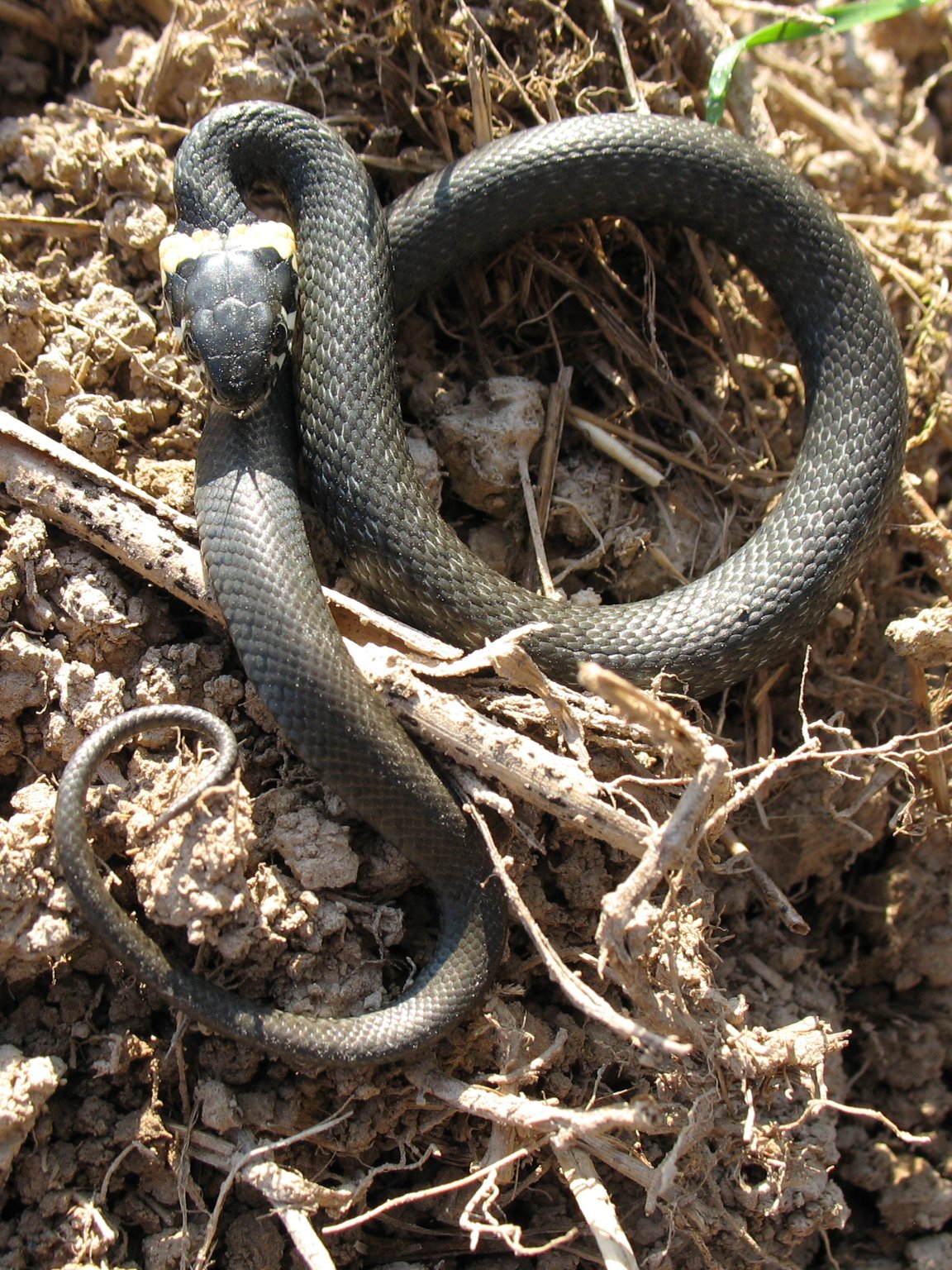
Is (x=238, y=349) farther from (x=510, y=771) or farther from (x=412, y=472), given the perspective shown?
(x=510, y=771)

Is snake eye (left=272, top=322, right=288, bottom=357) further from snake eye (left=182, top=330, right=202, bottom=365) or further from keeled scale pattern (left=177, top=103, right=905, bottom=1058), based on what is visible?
snake eye (left=182, top=330, right=202, bottom=365)

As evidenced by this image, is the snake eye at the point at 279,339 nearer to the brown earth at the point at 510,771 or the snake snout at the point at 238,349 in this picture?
the snake snout at the point at 238,349

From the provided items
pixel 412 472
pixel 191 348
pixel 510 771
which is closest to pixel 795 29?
pixel 412 472

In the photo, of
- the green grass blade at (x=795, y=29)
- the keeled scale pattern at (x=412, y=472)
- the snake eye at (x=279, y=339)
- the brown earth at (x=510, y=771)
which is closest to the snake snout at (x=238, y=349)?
the snake eye at (x=279, y=339)

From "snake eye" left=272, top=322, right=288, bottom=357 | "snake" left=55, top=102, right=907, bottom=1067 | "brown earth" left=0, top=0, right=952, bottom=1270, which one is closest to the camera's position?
"brown earth" left=0, top=0, right=952, bottom=1270

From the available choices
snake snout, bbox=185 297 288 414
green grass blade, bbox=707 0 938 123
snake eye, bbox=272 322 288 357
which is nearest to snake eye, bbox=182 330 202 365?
snake snout, bbox=185 297 288 414

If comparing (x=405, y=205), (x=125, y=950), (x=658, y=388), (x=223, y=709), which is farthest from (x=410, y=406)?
(x=125, y=950)
